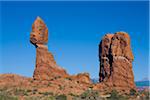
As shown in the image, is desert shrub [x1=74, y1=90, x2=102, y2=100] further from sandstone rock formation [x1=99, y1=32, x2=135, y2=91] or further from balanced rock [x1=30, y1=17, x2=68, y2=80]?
balanced rock [x1=30, y1=17, x2=68, y2=80]

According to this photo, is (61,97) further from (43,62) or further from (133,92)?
(43,62)

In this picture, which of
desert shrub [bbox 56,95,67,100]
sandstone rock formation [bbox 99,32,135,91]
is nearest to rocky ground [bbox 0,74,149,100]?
desert shrub [bbox 56,95,67,100]

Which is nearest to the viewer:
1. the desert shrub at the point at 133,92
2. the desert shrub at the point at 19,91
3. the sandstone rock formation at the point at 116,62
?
the desert shrub at the point at 19,91

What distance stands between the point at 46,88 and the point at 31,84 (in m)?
3.43

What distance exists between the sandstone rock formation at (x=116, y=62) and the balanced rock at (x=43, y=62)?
579 centimetres

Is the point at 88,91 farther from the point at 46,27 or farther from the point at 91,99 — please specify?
the point at 46,27

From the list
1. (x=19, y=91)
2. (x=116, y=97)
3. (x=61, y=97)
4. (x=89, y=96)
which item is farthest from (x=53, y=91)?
(x=116, y=97)

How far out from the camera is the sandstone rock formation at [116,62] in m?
56.5

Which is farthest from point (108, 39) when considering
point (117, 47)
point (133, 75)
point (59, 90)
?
point (59, 90)

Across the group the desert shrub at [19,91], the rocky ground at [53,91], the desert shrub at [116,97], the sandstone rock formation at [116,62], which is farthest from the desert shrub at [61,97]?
the sandstone rock formation at [116,62]

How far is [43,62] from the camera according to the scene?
2357 inches

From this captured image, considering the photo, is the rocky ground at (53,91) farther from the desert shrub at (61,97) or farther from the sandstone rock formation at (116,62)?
the sandstone rock formation at (116,62)

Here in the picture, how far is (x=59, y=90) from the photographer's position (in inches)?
2199

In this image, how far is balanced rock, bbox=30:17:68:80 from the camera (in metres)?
59.6
